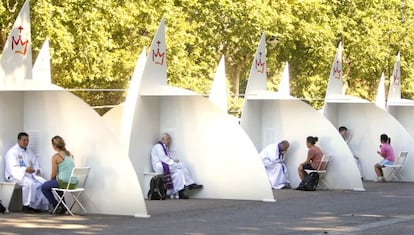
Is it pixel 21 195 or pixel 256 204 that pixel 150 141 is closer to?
pixel 256 204

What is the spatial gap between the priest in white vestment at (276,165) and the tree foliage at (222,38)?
409 centimetres

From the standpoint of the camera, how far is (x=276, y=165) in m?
23.8

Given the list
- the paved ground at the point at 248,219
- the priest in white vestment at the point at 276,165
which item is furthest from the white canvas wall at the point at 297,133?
the paved ground at the point at 248,219

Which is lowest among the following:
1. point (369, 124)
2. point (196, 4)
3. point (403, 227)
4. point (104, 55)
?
point (403, 227)

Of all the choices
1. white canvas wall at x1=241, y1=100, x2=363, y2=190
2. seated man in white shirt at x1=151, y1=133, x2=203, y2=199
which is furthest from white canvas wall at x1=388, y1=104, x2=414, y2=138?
seated man in white shirt at x1=151, y1=133, x2=203, y2=199

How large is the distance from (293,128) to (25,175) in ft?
28.8

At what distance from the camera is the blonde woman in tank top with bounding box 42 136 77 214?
16672 mm

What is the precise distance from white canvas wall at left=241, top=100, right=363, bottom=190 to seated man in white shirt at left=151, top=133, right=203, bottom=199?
→ 13.8 ft

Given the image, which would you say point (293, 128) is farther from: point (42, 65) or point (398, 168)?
point (42, 65)

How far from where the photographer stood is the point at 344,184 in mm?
23562

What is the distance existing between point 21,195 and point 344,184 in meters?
8.91

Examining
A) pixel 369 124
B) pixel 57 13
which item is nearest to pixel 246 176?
pixel 369 124

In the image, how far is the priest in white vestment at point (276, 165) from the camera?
2381cm

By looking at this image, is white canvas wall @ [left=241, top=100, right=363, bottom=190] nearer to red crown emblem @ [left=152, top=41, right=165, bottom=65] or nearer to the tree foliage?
the tree foliage
